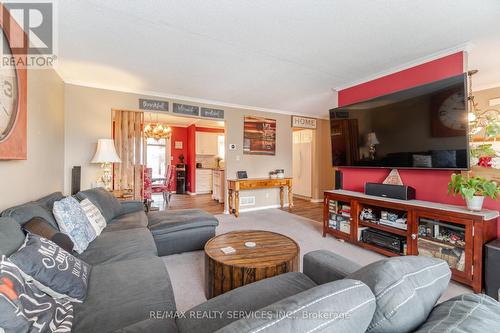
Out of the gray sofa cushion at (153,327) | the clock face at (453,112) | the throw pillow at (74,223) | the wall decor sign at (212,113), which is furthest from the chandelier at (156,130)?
the clock face at (453,112)

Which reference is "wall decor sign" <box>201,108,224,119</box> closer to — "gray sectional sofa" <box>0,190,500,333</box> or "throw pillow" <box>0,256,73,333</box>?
"gray sectional sofa" <box>0,190,500,333</box>

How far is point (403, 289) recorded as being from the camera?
72 cm

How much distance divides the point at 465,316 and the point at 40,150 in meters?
3.61

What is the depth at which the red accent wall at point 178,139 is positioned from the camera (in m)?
8.12

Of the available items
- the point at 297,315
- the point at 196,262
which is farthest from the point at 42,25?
the point at 297,315

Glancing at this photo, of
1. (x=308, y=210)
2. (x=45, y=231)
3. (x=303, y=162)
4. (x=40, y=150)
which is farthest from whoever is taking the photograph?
(x=303, y=162)

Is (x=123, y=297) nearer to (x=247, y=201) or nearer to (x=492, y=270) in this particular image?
(x=492, y=270)

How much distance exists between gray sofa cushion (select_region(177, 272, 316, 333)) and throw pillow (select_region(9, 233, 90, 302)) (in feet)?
2.02

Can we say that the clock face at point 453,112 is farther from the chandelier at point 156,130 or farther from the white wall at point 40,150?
the chandelier at point 156,130

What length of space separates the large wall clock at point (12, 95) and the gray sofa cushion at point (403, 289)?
2.46 meters

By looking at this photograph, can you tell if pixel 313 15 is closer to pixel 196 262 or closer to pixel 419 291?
pixel 419 291

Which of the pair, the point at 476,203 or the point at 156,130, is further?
the point at 156,130

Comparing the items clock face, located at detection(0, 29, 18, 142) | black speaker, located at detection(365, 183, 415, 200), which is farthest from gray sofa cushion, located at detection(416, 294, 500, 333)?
clock face, located at detection(0, 29, 18, 142)

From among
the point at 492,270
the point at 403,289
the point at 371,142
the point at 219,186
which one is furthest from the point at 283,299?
the point at 219,186
